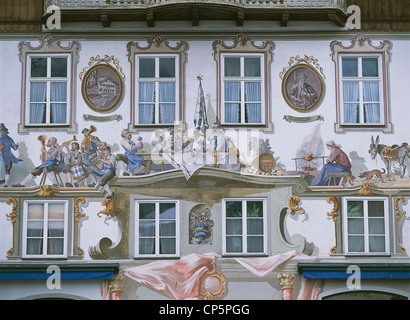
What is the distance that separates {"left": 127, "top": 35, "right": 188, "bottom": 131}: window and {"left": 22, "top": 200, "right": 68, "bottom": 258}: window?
256 cm

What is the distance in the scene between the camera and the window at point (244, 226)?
68.9ft

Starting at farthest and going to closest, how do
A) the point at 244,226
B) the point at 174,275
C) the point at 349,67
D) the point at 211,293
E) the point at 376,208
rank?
the point at 349,67 → the point at 376,208 → the point at 244,226 → the point at 174,275 → the point at 211,293

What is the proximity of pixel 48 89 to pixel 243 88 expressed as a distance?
4.25 meters

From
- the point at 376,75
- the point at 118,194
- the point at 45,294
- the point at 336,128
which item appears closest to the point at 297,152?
the point at 336,128

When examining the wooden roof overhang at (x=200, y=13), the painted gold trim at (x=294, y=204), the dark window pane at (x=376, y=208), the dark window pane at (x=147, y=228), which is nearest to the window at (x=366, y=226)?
the dark window pane at (x=376, y=208)

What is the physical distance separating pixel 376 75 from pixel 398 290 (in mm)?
4696

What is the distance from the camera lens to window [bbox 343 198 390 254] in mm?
21031

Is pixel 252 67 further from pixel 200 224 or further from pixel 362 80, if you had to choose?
pixel 200 224

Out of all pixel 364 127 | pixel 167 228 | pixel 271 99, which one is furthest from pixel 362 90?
pixel 167 228

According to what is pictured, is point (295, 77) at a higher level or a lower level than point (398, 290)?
higher

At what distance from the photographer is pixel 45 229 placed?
21078mm

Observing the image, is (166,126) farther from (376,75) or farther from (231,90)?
(376,75)

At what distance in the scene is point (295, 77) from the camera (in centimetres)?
2166

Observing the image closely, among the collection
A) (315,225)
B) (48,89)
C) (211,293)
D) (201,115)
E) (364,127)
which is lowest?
(211,293)
